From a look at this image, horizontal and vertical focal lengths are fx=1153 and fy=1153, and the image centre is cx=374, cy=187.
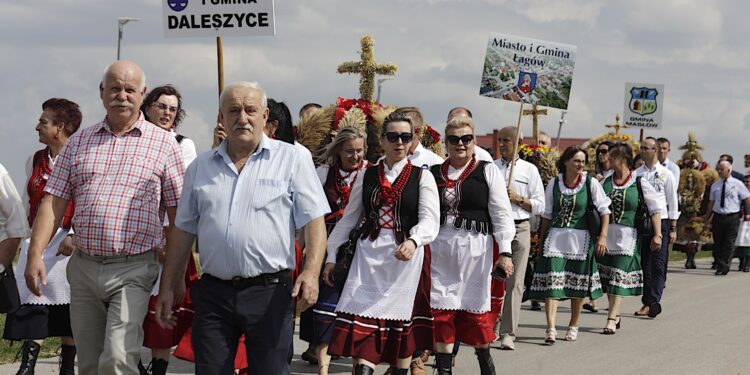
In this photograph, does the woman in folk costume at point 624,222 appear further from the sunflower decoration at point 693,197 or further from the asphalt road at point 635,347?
the sunflower decoration at point 693,197

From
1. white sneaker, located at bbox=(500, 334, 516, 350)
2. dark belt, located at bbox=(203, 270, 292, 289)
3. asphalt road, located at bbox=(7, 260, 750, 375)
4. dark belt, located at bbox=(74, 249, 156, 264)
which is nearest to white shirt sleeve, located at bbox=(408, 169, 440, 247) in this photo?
dark belt, located at bbox=(203, 270, 292, 289)

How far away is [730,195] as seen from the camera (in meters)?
21.2

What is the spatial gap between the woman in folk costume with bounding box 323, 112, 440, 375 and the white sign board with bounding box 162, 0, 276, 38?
6.48 ft

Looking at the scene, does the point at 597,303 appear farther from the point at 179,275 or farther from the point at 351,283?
the point at 179,275

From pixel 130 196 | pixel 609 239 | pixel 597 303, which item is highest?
pixel 130 196

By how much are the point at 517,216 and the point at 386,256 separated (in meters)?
3.42

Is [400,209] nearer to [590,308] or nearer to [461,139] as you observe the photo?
[461,139]

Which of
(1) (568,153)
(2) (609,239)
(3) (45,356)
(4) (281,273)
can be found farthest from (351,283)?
(2) (609,239)

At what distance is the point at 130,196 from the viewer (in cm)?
571

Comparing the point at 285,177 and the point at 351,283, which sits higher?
the point at 285,177

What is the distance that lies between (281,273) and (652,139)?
9.33 metres

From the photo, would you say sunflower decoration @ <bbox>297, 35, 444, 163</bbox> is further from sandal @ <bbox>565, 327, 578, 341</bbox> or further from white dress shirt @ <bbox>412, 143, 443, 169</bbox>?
sandal @ <bbox>565, 327, 578, 341</bbox>

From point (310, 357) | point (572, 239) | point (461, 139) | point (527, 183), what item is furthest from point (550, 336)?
point (461, 139)

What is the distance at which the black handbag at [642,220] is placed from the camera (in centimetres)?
1226
